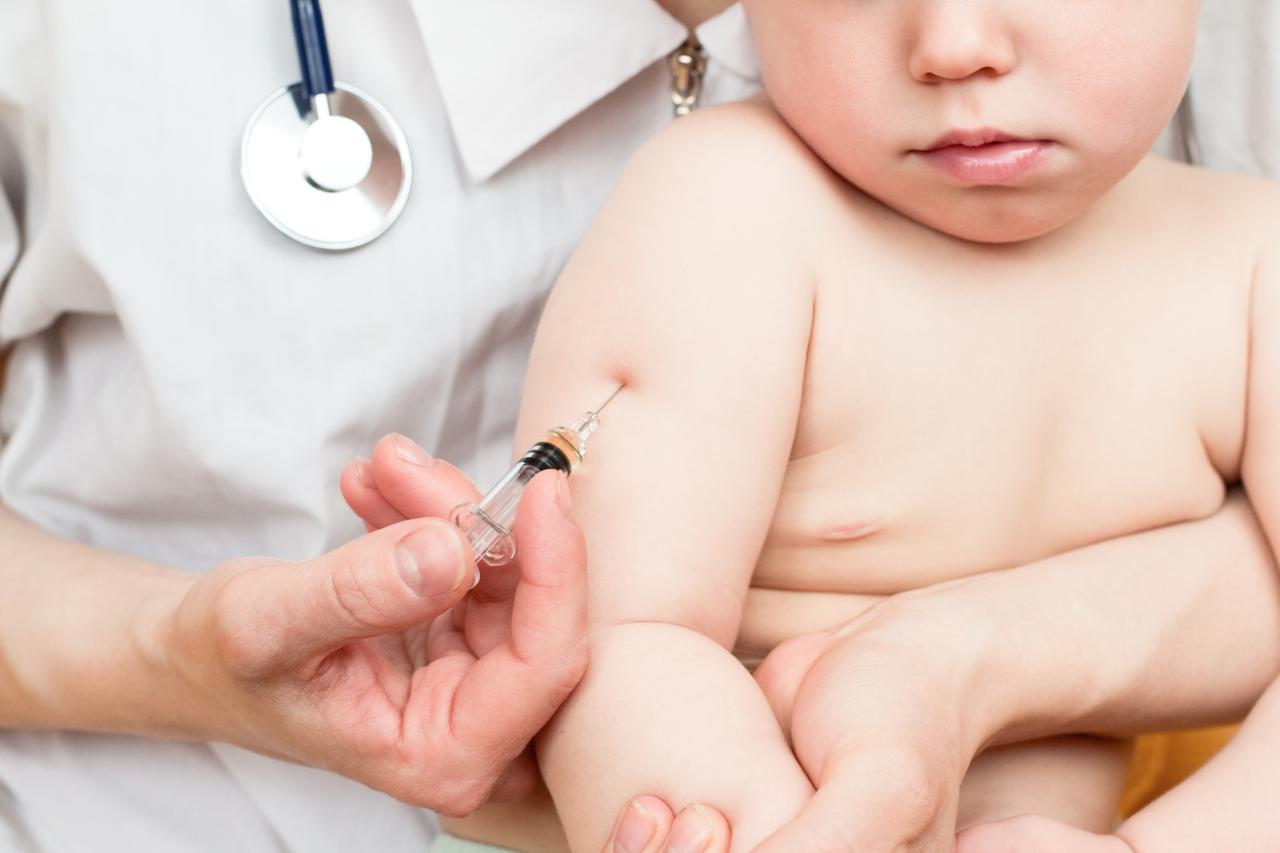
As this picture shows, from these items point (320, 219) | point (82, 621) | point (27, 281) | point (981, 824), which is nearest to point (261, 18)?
point (320, 219)

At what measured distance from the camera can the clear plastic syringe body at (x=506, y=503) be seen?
79 centimetres

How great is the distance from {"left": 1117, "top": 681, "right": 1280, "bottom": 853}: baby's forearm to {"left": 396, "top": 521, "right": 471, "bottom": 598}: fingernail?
1.61 ft

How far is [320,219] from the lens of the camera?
976 millimetres

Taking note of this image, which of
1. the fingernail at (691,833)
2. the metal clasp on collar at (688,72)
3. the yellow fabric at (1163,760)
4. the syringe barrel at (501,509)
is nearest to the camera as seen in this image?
the fingernail at (691,833)

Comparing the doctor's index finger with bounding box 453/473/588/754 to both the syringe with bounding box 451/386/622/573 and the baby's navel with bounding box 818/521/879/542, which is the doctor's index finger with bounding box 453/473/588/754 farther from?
the baby's navel with bounding box 818/521/879/542

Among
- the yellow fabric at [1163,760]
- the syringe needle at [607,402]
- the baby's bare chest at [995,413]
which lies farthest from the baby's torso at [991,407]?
the yellow fabric at [1163,760]

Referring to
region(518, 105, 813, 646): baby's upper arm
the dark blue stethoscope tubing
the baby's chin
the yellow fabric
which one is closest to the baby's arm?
region(518, 105, 813, 646): baby's upper arm

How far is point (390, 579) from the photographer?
2.29ft

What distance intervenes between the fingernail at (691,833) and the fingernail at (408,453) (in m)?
0.27

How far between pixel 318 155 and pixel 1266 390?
0.72 metres

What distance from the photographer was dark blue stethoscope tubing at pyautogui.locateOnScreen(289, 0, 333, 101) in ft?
3.10

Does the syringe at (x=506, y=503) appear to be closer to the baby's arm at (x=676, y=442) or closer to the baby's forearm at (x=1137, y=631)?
the baby's arm at (x=676, y=442)

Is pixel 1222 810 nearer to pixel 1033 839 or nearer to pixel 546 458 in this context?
pixel 1033 839

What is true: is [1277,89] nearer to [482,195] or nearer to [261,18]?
[482,195]
